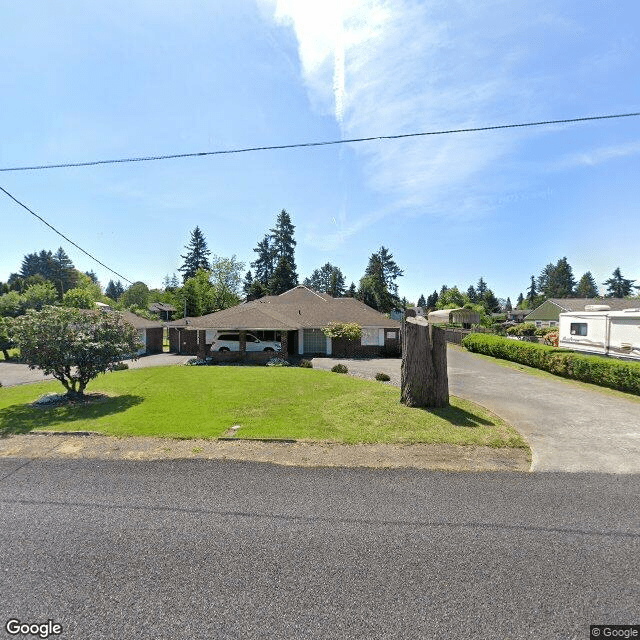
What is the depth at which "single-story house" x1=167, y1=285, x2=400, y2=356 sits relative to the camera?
25.0 meters

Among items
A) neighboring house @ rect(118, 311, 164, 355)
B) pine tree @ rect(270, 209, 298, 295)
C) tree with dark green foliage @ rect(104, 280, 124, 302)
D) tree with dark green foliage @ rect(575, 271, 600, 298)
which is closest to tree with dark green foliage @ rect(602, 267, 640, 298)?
tree with dark green foliage @ rect(575, 271, 600, 298)

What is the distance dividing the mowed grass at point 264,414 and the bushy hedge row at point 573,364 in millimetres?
7805

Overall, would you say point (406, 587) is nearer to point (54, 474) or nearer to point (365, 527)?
point (365, 527)

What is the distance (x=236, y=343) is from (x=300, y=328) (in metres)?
5.04

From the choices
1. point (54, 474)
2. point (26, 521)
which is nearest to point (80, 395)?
point (54, 474)

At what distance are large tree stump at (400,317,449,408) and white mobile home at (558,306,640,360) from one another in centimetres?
1339

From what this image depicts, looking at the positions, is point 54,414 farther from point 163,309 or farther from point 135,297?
point 163,309

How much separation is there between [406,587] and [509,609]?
96cm

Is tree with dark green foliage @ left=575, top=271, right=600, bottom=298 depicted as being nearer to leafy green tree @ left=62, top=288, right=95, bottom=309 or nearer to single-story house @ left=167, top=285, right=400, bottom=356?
single-story house @ left=167, top=285, right=400, bottom=356

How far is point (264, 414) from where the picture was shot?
395 inches

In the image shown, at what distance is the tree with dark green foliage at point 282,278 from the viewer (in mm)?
60438

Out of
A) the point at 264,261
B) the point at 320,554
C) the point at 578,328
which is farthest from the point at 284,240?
the point at 320,554

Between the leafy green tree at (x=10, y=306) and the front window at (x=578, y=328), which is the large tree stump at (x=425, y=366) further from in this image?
the leafy green tree at (x=10, y=306)

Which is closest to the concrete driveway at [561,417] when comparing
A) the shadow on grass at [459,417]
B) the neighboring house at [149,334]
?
the shadow on grass at [459,417]
